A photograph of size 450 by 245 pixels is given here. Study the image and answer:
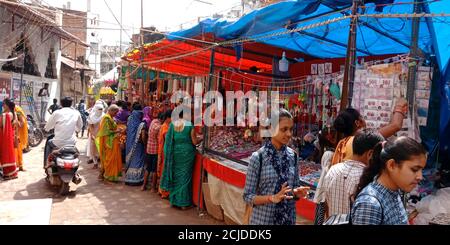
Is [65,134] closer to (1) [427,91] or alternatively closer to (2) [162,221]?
(2) [162,221]

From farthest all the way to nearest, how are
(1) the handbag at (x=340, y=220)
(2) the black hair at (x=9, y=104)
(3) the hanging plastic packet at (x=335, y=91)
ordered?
1. (2) the black hair at (x=9, y=104)
2. (3) the hanging plastic packet at (x=335, y=91)
3. (1) the handbag at (x=340, y=220)

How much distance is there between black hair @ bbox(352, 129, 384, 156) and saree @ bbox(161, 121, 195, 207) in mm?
3714

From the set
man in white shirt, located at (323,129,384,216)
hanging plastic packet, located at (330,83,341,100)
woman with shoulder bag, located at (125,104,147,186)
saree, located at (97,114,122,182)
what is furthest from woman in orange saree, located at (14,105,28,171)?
man in white shirt, located at (323,129,384,216)

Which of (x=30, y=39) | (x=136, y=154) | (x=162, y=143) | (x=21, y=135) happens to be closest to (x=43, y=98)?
(x=30, y=39)

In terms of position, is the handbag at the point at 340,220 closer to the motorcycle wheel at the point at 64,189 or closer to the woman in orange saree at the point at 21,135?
the motorcycle wheel at the point at 64,189

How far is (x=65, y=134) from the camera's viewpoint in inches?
247

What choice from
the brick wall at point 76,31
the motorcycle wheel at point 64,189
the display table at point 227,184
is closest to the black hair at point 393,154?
the display table at point 227,184

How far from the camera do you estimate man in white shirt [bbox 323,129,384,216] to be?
217 cm

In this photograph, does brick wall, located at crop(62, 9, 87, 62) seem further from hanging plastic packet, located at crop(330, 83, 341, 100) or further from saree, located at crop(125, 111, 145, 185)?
hanging plastic packet, located at crop(330, 83, 341, 100)

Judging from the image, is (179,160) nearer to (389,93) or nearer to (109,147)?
(109,147)

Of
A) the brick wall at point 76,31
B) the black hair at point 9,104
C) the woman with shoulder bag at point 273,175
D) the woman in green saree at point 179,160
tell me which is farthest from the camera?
the brick wall at point 76,31

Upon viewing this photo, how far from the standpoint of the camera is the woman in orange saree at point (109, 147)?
7.07m

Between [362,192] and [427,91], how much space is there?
2003 millimetres

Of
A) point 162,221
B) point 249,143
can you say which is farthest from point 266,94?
point 162,221
